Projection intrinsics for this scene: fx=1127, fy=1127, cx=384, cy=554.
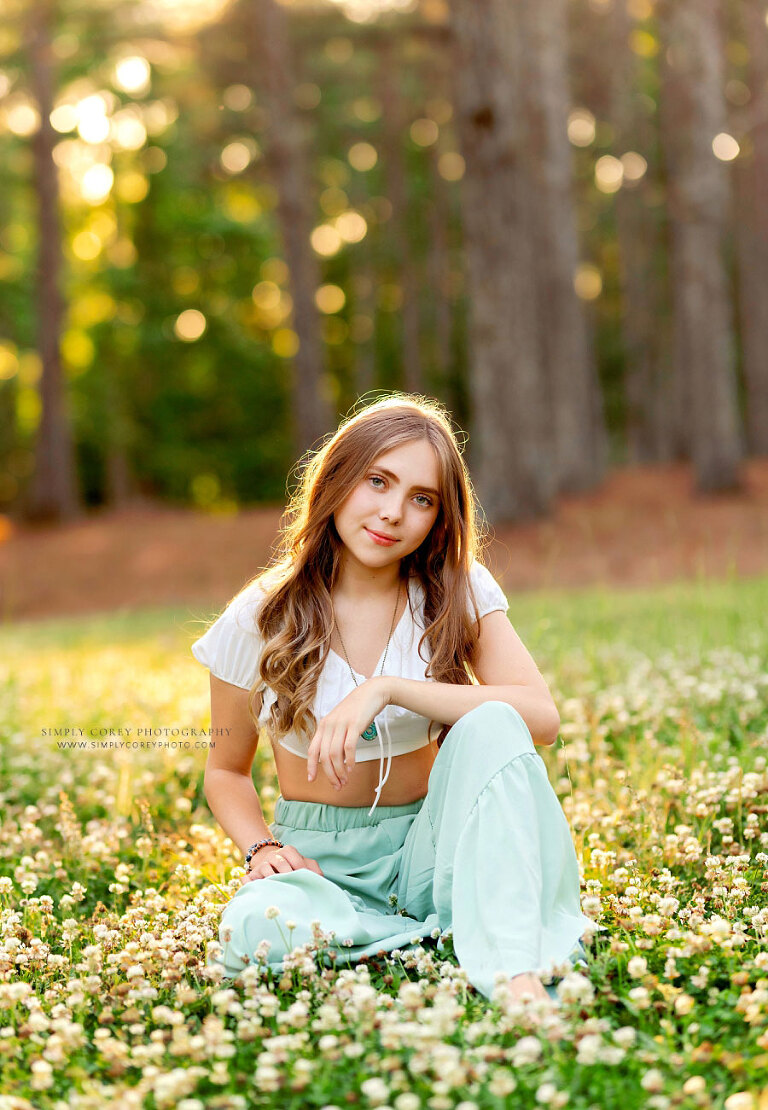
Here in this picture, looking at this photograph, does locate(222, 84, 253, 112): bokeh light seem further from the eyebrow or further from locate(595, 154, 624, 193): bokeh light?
the eyebrow

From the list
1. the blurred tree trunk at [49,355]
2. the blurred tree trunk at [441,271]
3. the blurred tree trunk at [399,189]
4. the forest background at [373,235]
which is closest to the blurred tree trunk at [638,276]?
the forest background at [373,235]

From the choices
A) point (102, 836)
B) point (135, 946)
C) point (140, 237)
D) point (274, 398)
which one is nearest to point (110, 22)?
point (140, 237)

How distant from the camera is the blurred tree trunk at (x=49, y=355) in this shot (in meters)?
19.4

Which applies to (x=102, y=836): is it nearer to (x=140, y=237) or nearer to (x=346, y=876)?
(x=346, y=876)

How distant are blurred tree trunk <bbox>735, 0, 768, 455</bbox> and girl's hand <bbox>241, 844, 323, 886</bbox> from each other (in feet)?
61.3

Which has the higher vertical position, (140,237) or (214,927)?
(140,237)

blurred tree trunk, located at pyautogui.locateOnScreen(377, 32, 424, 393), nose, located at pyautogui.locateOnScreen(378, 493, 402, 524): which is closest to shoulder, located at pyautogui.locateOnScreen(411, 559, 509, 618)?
nose, located at pyautogui.locateOnScreen(378, 493, 402, 524)

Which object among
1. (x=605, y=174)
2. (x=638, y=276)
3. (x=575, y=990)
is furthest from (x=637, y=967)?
(x=605, y=174)

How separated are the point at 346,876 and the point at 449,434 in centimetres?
129

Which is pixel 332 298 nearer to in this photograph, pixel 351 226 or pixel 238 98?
pixel 351 226

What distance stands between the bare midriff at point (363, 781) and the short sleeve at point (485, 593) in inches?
16.9

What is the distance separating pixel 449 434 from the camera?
10.8ft

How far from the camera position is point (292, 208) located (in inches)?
696

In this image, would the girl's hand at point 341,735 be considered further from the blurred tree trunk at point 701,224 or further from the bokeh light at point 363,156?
the bokeh light at point 363,156
